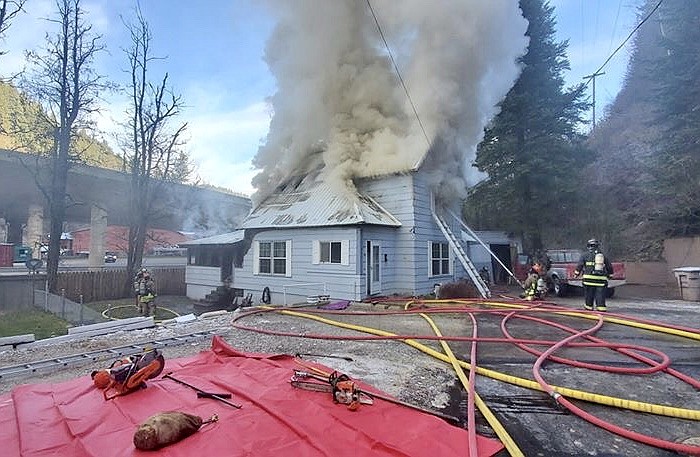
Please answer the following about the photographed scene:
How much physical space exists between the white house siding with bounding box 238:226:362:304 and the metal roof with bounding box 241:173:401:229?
0.98 ft

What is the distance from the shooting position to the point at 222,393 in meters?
3.33

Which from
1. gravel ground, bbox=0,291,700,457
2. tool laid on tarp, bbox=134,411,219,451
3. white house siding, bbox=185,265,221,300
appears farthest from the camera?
white house siding, bbox=185,265,221,300

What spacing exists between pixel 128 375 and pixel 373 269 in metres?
8.49

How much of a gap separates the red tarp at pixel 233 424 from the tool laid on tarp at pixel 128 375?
0.08m

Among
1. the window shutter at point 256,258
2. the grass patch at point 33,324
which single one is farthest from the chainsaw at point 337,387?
the window shutter at point 256,258

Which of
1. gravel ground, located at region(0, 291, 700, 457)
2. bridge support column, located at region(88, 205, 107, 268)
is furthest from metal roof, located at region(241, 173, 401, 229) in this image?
bridge support column, located at region(88, 205, 107, 268)

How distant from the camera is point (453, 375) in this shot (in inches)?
166

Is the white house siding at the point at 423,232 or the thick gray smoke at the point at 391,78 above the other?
the thick gray smoke at the point at 391,78

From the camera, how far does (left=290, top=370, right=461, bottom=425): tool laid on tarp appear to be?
121 inches

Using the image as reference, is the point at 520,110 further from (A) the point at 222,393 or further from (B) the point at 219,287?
(A) the point at 222,393

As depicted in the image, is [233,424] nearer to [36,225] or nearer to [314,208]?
[314,208]

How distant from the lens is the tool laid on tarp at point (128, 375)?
10.9 ft

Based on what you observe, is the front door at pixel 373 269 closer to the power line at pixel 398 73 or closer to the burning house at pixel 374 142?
the burning house at pixel 374 142

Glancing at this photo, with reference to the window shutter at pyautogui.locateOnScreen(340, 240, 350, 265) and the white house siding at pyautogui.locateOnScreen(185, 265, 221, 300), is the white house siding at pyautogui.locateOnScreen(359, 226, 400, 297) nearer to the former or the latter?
the window shutter at pyautogui.locateOnScreen(340, 240, 350, 265)
